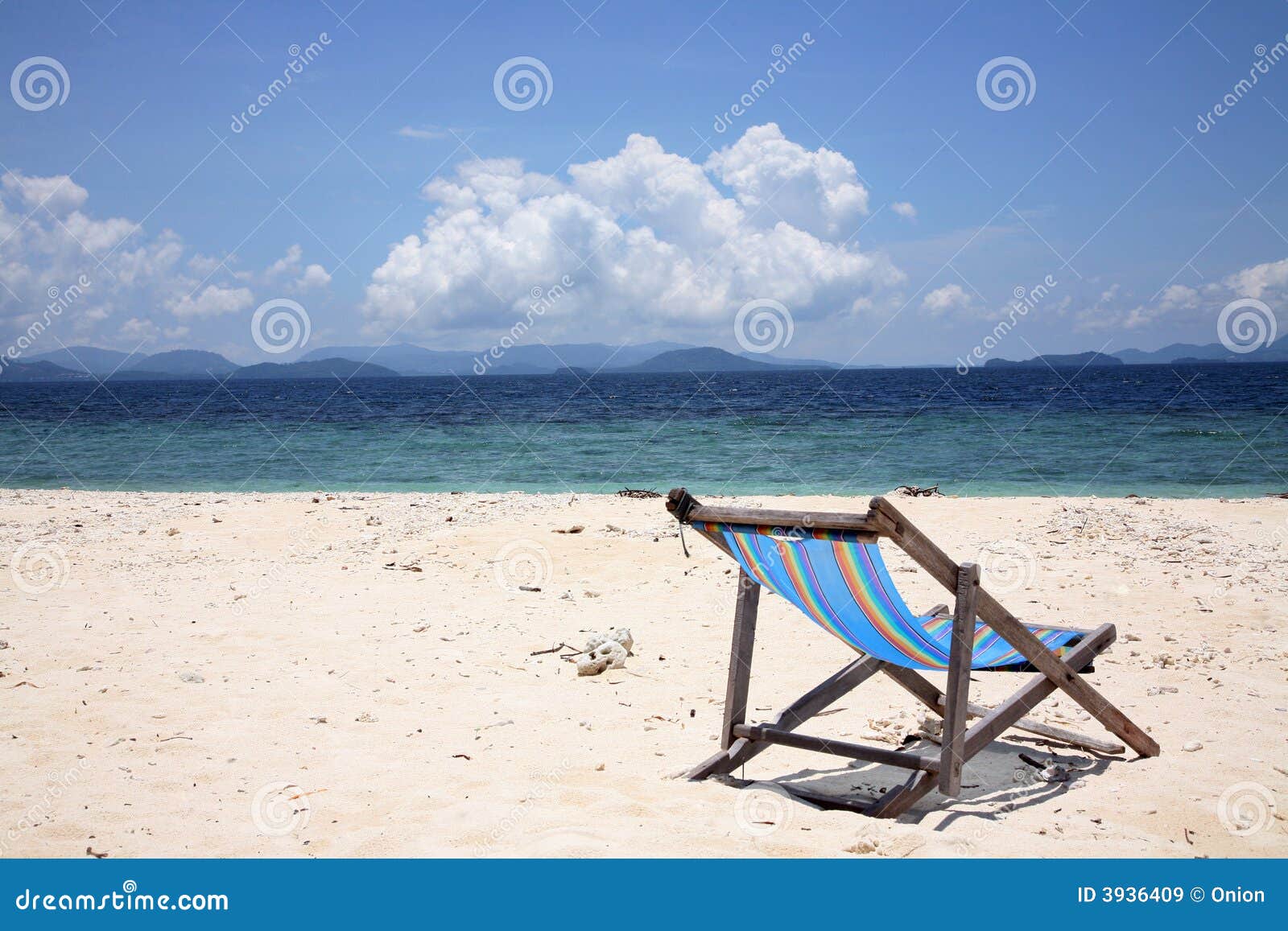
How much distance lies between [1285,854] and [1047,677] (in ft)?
3.31

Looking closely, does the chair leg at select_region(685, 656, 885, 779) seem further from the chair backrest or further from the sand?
the chair backrest

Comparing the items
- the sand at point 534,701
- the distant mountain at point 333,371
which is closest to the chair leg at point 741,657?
the sand at point 534,701

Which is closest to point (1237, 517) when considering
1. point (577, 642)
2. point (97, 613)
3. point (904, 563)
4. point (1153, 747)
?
point (904, 563)

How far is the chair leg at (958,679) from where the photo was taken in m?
3.40

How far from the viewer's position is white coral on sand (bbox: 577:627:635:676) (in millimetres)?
5398

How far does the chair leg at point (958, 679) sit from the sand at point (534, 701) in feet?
0.67

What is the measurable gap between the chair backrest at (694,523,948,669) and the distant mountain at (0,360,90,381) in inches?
6446

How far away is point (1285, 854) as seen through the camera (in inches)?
121

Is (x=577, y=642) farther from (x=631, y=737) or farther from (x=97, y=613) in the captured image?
(x=97, y=613)

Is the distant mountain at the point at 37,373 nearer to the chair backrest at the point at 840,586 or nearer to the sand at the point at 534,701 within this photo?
the sand at the point at 534,701

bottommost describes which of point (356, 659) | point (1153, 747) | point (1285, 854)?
point (1285, 854)

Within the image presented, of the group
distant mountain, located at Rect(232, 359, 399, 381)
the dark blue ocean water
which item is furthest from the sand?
distant mountain, located at Rect(232, 359, 399, 381)

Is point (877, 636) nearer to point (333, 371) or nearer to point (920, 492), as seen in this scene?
point (920, 492)
